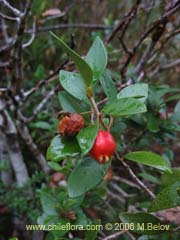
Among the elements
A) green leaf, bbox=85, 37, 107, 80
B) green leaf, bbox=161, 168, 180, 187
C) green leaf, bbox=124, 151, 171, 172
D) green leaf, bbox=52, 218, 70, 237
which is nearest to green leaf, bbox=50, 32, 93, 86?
green leaf, bbox=85, 37, 107, 80

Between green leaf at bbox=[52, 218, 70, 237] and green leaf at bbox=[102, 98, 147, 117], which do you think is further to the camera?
green leaf at bbox=[52, 218, 70, 237]

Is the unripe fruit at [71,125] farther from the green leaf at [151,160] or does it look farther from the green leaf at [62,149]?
the green leaf at [151,160]

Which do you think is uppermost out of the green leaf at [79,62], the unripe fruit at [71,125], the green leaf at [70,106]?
the green leaf at [79,62]

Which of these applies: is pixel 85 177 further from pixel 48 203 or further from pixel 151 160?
pixel 48 203

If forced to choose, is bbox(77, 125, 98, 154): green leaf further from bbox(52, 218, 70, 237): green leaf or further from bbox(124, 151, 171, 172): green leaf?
bbox(52, 218, 70, 237): green leaf

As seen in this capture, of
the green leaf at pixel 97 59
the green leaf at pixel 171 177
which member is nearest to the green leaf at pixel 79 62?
the green leaf at pixel 97 59

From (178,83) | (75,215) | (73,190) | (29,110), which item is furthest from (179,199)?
(178,83)
